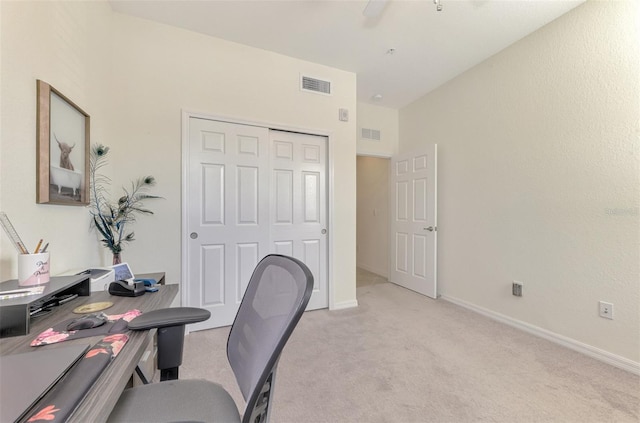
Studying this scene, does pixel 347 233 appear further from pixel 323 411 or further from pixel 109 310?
pixel 109 310

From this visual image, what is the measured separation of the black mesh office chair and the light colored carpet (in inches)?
29.0

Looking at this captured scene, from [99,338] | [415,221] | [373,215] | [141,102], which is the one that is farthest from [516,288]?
[141,102]

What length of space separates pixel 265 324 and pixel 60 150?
1.59m

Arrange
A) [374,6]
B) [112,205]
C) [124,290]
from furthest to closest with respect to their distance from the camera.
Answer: [112,205]
[374,6]
[124,290]

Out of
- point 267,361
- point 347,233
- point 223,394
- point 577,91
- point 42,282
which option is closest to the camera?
point 267,361

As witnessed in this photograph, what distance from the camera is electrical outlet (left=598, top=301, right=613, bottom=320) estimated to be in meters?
1.92

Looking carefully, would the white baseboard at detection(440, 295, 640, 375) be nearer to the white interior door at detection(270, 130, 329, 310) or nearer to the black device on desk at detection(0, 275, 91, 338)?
the white interior door at detection(270, 130, 329, 310)

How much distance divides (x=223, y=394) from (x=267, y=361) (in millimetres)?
466

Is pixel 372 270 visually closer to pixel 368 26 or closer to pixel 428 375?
pixel 428 375

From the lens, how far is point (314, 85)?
2881 mm

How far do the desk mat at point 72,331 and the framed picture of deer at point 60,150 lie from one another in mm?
798

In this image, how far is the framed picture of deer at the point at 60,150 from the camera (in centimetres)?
123

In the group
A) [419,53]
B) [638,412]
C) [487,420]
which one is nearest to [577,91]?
[419,53]

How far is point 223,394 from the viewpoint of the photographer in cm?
90
